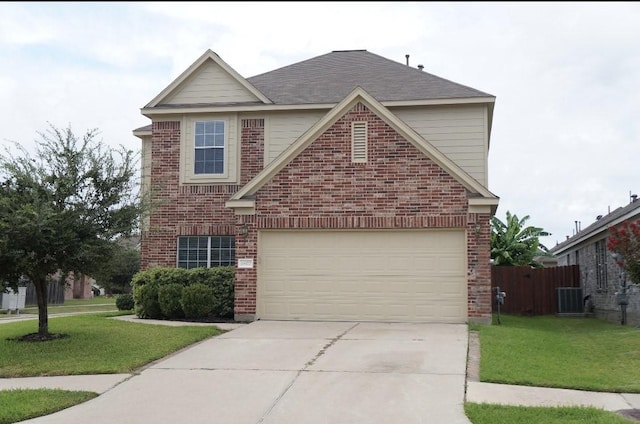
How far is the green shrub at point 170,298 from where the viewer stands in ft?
53.3

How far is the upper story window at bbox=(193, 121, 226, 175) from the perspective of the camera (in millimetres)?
19125

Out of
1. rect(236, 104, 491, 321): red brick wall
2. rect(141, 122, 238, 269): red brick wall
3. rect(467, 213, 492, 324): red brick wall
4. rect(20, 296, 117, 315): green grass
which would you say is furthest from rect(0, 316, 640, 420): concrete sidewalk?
rect(20, 296, 117, 315): green grass

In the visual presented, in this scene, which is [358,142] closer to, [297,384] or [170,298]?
[170,298]

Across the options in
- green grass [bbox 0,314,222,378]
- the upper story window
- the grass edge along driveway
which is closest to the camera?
the grass edge along driveway

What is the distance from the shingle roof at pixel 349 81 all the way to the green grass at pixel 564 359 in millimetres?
7314

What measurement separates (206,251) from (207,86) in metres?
4.92

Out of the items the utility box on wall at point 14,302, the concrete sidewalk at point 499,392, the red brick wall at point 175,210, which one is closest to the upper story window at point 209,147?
the red brick wall at point 175,210

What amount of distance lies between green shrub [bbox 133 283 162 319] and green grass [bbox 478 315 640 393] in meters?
8.01

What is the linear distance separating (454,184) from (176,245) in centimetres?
834

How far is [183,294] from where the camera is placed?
632 inches

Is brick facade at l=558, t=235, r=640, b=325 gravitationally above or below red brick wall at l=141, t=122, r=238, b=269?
below

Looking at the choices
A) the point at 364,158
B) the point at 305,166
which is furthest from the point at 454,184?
the point at 305,166

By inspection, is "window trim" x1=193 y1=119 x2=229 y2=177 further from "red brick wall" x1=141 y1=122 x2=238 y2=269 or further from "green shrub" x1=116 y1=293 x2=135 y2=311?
"green shrub" x1=116 y1=293 x2=135 y2=311

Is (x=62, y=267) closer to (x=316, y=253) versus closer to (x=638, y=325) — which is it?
(x=316, y=253)
